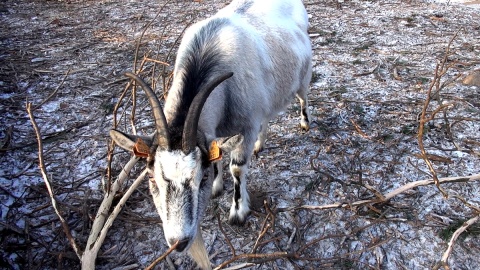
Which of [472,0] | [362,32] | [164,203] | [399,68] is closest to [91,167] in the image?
[164,203]

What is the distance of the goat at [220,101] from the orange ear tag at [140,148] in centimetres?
4

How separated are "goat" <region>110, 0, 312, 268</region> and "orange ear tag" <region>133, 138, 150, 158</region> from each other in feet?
0.12

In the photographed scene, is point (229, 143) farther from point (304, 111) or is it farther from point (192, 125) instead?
point (304, 111)

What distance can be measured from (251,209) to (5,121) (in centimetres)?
351

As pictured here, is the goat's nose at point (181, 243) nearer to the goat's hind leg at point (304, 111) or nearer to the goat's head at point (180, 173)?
the goat's head at point (180, 173)

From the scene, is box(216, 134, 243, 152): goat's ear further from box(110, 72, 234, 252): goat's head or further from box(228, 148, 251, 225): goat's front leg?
box(228, 148, 251, 225): goat's front leg

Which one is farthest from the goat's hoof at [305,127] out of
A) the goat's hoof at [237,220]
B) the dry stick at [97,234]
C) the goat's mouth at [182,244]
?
the goat's mouth at [182,244]

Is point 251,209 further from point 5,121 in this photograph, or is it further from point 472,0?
point 472,0

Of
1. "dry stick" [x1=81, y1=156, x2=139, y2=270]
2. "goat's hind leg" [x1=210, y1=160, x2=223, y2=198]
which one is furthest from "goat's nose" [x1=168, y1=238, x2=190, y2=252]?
"goat's hind leg" [x1=210, y1=160, x2=223, y2=198]

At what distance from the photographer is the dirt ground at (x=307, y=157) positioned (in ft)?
10.3

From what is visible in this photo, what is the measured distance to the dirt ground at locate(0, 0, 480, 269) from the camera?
10.3ft

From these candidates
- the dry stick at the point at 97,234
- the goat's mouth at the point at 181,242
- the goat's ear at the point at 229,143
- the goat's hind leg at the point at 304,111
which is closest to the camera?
the goat's mouth at the point at 181,242

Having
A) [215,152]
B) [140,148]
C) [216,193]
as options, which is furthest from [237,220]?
[140,148]

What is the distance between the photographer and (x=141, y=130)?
4656mm
